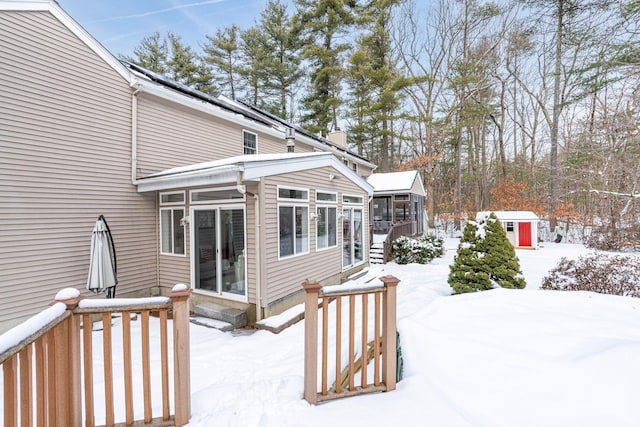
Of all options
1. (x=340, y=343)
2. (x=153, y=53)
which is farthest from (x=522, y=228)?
(x=153, y=53)

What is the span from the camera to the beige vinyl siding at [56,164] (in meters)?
4.85

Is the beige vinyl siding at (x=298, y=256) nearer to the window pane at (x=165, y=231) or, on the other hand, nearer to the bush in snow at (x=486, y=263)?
the window pane at (x=165, y=231)

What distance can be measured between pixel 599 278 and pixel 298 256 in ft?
20.1

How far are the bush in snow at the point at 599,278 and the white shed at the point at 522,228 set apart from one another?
24.6 feet

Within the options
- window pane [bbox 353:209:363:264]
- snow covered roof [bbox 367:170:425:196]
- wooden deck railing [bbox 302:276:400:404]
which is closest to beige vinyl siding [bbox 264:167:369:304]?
window pane [bbox 353:209:363:264]

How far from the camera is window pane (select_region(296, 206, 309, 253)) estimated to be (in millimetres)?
6438

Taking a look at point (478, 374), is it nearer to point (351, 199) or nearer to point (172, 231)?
point (172, 231)

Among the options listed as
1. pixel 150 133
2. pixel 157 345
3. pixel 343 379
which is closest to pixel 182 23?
pixel 150 133

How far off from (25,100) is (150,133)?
2.15 meters

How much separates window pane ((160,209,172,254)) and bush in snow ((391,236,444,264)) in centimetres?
837

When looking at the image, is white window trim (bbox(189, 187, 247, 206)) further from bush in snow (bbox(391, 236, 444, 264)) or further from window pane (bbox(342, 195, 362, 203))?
bush in snow (bbox(391, 236, 444, 264))

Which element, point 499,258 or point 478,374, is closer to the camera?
point 478,374

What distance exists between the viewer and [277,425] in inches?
88.0

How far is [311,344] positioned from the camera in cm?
253
